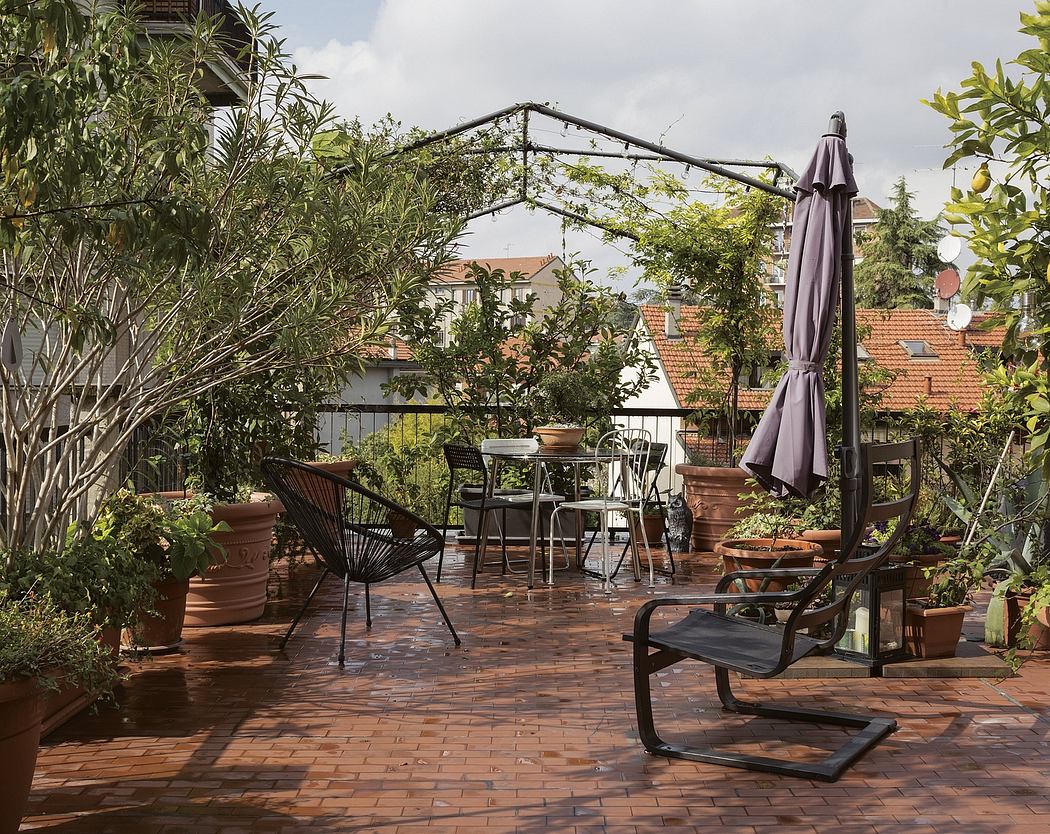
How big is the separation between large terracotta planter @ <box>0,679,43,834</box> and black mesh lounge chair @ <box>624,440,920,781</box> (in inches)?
74.8

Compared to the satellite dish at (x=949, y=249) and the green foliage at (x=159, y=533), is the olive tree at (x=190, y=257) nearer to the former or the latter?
the green foliage at (x=159, y=533)

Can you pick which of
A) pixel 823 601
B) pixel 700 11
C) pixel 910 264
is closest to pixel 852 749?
pixel 823 601

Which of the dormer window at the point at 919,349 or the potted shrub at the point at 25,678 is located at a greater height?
the dormer window at the point at 919,349

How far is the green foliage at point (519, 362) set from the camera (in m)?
8.76

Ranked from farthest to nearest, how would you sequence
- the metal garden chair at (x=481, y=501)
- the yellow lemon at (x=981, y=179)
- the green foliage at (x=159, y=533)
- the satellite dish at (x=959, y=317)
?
the satellite dish at (x=959, y=317) → the metal garden chair at (x=481, y=501) → the green foliage at (x=159, y=533) → the yellow lemon at (x=981, y=179)

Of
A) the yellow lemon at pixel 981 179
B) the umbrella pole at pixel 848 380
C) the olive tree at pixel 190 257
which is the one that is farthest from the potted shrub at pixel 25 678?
the yellow lemon at pixel 981 179

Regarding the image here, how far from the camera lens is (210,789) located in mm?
3266

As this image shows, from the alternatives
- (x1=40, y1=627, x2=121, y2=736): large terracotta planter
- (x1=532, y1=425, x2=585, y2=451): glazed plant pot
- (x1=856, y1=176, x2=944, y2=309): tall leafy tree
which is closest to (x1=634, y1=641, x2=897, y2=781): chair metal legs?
(x1=40, y1=627, x2=121, y2=736): large terracotta planter

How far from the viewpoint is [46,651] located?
292cm

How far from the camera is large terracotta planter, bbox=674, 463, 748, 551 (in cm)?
828

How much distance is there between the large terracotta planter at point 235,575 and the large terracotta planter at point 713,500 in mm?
3749

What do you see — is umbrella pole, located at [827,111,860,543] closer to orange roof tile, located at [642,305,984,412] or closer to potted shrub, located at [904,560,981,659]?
potted shrub, located at [904,560,981,659]

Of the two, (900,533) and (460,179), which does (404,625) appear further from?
(460,179)

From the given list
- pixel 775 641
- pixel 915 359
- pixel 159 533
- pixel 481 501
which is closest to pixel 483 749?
pixel 775 641
